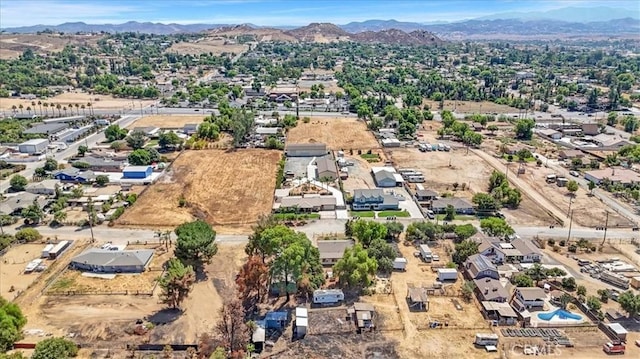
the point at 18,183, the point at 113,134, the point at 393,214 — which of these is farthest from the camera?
the point at 113,134

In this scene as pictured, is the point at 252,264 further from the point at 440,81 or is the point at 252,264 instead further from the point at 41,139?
the point at 440,81

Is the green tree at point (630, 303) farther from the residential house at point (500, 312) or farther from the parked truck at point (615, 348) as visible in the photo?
the residential house at point (500, 312)

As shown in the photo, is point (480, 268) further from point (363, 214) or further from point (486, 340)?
Answer: point (363, 214)

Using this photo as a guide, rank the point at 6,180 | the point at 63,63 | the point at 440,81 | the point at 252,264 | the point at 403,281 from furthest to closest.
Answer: the point at 63,63 < the point at 440,81 < the point at 6,180 < the point at 403,281 < the point at 252,264

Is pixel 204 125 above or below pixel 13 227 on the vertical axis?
above

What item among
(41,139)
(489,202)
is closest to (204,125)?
(41,139)

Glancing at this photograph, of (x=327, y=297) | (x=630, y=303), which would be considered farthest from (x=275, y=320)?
(x=630, y=303)

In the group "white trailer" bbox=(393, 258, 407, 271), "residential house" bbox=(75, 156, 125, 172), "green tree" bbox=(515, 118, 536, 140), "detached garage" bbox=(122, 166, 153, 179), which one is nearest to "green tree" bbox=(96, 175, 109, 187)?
"detached garage" bbox=(122, 166, 153, 179)
